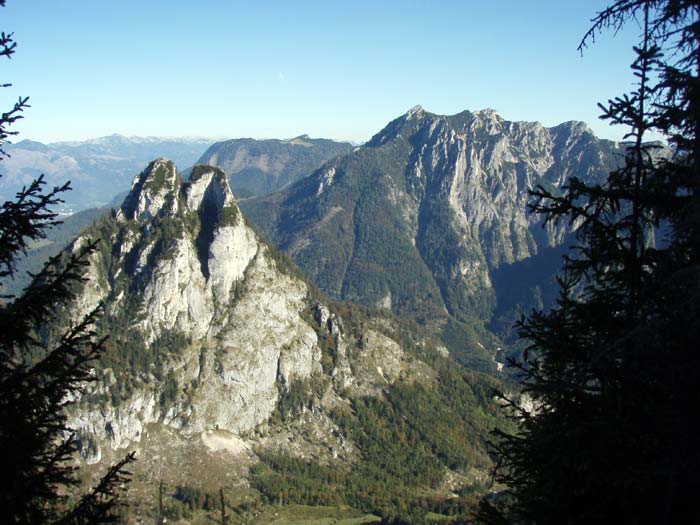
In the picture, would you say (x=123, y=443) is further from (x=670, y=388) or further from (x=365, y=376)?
(x=670, y=388)

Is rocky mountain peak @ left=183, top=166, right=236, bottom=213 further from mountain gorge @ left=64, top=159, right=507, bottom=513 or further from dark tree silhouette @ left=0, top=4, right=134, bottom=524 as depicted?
dark tree silhouette @ left=0, top=4, right=134, bottom=524

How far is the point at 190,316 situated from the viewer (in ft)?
524

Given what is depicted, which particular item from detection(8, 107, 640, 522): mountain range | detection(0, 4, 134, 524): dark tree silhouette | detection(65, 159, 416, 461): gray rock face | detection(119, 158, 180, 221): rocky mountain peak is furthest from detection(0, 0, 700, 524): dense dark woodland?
detection(119, 158, 180, 221): rocky mountain peak

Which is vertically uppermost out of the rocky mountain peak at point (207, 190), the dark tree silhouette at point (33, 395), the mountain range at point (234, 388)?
the rocky mountain peak at point (207, 190)

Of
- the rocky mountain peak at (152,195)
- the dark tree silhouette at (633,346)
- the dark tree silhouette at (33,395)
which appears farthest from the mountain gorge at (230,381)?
the dark tree silhouette at (633,346)

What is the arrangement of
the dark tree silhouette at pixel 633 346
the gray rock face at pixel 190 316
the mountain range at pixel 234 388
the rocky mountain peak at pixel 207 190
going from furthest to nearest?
the rocky mountain peak at pixel 207 190
the gray rock face at pixel 190 316
the mountain range at pixel 234 388
the dark tree silhouette at pixel 633 346

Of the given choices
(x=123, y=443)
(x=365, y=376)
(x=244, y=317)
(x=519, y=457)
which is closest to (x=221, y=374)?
(x=244, y=317)

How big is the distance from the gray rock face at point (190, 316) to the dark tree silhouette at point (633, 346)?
138m

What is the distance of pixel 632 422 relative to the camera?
13.9 metres

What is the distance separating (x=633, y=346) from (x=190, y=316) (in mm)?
156279

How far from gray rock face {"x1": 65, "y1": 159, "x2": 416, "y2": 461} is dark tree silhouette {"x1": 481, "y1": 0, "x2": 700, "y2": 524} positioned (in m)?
138

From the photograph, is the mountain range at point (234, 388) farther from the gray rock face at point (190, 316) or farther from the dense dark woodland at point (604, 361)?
the dense dark woodland at point (604, 361)

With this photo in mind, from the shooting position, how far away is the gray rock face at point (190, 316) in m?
145

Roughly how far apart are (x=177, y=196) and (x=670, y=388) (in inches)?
6584
